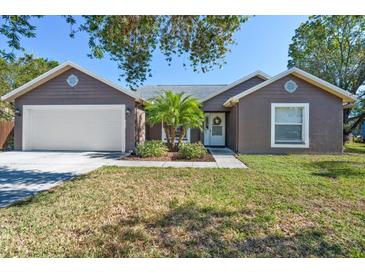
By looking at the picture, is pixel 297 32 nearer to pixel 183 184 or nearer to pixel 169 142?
pixel 169 142

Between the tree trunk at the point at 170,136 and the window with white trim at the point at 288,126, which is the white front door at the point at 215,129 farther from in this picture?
the window with white trim at the point at 288,126

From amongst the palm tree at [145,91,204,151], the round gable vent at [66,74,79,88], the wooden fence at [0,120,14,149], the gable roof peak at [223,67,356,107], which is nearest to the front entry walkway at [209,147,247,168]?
the palm tree at [145,91,204,151]

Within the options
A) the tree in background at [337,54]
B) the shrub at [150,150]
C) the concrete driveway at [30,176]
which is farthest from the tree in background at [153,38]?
the tree in background at [337,54]

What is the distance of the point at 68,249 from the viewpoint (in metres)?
2.76

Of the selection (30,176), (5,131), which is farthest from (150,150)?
(5,131)

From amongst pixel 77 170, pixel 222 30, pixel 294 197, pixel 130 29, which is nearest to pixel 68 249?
pixel 294 197

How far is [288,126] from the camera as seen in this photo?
1173 cm

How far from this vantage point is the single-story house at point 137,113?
1143 cm

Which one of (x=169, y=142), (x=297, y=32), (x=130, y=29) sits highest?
(x=297, y=32)

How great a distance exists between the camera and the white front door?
1592cm

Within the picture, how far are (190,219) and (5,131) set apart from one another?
15337 mm

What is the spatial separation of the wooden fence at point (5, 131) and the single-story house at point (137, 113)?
1.69 metres

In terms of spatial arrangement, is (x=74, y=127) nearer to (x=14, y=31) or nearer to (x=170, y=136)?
(x=170, y=136)

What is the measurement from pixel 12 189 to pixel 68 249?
Result: 11.8 ft
